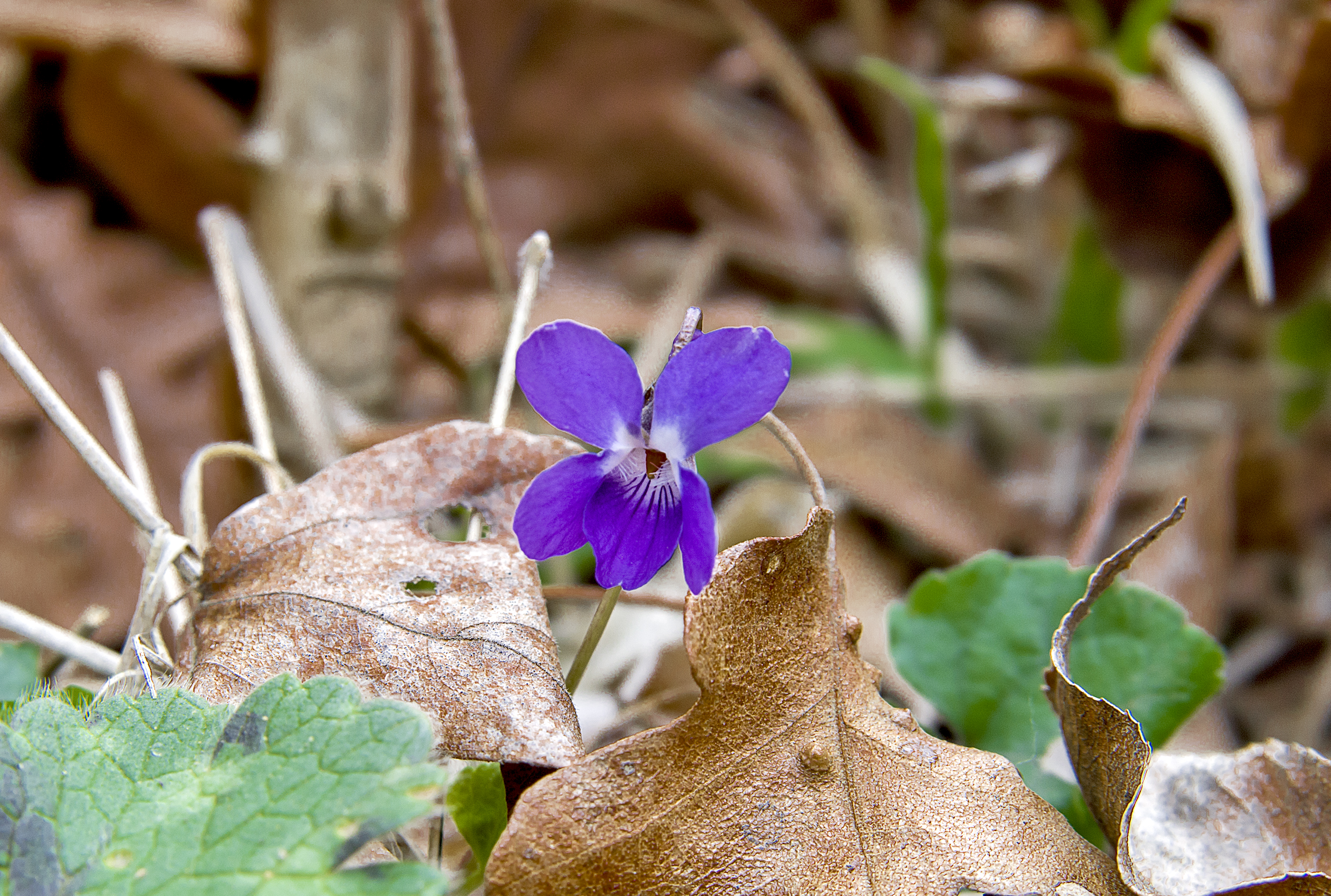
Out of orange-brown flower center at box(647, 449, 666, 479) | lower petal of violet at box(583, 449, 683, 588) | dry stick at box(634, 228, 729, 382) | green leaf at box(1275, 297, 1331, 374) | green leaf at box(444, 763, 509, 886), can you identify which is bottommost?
green leaf at box(1275, 297, 1331, 374)

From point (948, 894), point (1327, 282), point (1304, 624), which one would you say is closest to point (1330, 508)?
point (1304, 624)

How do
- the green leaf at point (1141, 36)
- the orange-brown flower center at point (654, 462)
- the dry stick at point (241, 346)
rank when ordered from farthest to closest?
the green leaf at point (1141, 36) → the dry stick at point (241, 346) → the orange-brown flower center at point (654, 462)

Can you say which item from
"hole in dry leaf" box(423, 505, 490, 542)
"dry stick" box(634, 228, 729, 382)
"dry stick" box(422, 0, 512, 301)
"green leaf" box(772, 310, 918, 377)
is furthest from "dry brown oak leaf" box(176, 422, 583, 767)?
"green leaf" box(772, 310, 918, 377)

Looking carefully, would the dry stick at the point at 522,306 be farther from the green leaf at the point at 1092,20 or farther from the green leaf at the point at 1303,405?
the green leaf at the point at 1303,405

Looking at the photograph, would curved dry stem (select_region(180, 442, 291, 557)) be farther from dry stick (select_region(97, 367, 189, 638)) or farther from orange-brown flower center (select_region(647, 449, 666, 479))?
orange-brown flower center (select_region(647, 449, 666, 479))

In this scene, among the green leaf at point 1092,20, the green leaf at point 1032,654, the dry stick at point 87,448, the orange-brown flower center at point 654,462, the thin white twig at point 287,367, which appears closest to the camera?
the orange-brown flower center at point 654,462

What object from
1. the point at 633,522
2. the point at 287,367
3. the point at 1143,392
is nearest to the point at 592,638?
the point at 633,522

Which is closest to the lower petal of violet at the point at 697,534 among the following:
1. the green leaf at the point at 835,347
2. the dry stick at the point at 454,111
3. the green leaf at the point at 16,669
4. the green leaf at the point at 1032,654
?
the green leaf at the point at 1032,654
